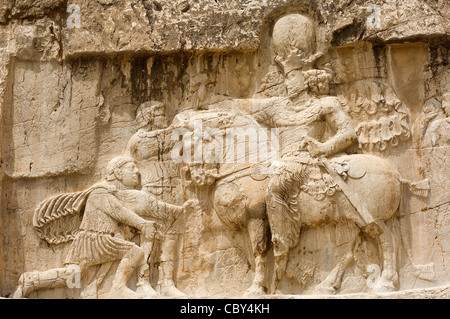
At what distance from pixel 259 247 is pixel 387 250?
1.09 m

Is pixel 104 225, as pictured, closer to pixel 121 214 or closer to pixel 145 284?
pixel 121 214

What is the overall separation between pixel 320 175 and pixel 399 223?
0.80 metres

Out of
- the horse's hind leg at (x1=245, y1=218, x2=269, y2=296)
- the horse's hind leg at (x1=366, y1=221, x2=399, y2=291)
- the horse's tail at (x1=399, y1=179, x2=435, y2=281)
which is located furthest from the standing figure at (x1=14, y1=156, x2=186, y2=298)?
the horse's tail at (x1=399, y1=179, x2=435, y2=281)

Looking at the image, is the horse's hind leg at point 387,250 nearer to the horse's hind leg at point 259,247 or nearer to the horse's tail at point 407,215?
the horse's tail at point 407,215

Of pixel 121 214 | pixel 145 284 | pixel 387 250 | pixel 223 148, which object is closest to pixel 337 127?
pixel 223 148

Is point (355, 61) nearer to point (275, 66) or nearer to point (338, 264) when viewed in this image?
point (275, 66)

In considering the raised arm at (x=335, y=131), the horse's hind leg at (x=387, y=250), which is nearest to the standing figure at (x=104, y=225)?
the raised arm at (x=335, y=131)

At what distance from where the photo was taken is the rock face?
8023 millimetres

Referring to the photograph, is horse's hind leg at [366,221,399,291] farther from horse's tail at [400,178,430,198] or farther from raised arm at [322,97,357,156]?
raised arm at [322,97,357,156]

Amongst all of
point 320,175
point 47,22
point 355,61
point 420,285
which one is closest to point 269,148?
point 320,175

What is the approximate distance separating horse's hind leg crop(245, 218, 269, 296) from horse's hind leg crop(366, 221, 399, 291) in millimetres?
894

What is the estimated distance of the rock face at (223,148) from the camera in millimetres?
8023

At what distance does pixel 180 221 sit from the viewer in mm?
8289

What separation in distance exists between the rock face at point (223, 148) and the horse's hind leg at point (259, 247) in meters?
0.01
